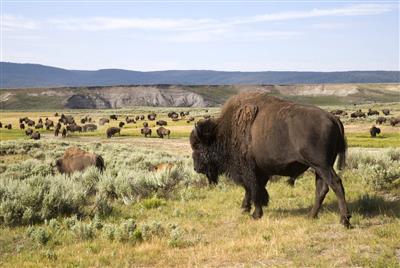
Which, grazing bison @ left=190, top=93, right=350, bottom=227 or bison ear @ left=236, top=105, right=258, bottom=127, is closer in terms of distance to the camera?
grazing bison @ left=190, top=93, right=350, bottom=227

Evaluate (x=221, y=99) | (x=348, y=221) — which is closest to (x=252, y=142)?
(x=348, y=221)

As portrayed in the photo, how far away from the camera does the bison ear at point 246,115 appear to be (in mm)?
9297

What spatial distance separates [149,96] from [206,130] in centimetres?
16682

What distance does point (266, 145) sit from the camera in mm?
8773

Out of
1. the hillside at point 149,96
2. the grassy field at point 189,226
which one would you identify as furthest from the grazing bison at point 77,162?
the hillside at point 149,96

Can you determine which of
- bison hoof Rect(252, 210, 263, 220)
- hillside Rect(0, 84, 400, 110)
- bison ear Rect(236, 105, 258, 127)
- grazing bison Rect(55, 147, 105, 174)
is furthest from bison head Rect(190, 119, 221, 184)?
hillside Rect(0, 84, 400, 110)

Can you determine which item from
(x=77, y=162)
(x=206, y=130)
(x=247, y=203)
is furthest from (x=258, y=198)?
(x=77, y=162)

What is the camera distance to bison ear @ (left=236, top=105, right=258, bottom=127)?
30.5 feet

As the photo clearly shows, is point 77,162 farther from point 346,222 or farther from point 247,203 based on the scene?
point 346,222

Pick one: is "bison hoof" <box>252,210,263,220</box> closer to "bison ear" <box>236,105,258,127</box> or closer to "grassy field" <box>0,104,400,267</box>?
"grassy field" <box>0,104,400,267</box>

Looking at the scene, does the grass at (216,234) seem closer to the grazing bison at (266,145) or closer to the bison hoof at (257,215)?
the bison hoof at (257,215)

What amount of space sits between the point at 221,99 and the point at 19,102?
70.7 metres

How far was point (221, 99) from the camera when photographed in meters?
179

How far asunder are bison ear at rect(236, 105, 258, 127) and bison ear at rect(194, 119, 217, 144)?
0.65 m
